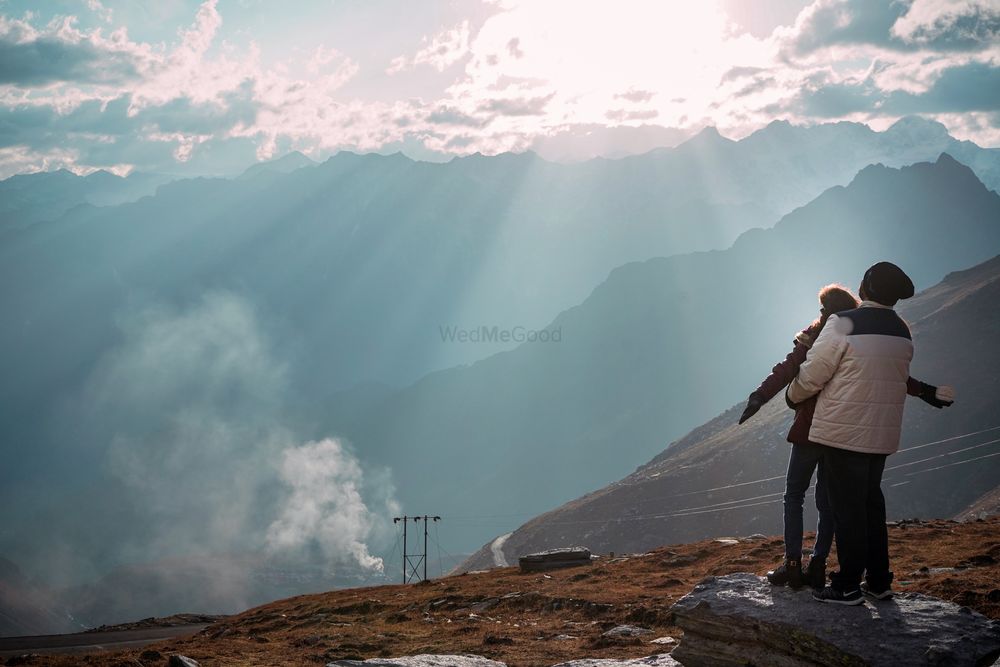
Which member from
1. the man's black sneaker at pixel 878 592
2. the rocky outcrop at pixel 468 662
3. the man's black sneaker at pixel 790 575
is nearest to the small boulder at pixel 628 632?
the rocky outcrop at pixel 468 662

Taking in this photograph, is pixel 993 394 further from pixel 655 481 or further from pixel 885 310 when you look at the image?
pixel 885 310

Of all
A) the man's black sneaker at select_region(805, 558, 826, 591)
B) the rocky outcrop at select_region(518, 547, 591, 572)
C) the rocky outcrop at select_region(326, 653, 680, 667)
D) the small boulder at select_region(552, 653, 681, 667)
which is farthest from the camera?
the rocky outcrop at select_region(518, 547, 591, 572)

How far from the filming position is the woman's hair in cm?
1112

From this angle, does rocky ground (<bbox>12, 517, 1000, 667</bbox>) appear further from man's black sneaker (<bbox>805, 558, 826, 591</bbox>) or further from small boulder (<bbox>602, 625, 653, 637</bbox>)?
man's black sneaker (<bbox>805, 558, 826, 591</bbox>)

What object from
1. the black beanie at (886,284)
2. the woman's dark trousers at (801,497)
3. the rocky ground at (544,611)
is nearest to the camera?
the black beanie at (886,284)

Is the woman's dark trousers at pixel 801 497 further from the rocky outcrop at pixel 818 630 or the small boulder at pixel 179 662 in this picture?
the small boulder at pixel 179 662

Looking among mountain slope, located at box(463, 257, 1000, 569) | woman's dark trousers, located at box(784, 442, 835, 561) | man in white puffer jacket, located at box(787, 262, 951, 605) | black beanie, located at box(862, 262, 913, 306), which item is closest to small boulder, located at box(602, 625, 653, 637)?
woman's dark trousers, located at box(784, 442, 835, 561)

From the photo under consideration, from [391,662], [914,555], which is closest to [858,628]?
[391,662]

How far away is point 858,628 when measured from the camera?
952 centimetres

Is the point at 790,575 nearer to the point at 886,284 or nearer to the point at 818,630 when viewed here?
the point at 818,630

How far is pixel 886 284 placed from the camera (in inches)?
406

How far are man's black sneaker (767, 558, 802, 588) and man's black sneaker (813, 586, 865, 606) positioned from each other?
0.67 metres

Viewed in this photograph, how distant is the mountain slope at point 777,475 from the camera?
15112 centimetres

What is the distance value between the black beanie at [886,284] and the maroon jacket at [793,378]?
0.95 m
